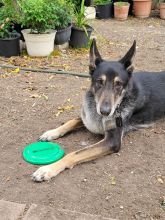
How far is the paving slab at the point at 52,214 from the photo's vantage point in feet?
10.0

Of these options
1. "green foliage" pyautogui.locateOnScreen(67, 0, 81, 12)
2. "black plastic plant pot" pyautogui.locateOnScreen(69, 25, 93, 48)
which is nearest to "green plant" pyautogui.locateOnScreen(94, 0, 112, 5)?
"green foliage" pyautogui.locateOnScreen(67, 0, 81, 12)

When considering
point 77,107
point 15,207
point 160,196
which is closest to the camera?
point 15,207

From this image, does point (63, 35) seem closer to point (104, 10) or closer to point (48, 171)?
point (104, 10)

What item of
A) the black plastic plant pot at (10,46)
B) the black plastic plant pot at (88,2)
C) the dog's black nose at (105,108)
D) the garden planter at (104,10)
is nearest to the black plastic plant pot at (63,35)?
the black plastic plant pot at (10,46)

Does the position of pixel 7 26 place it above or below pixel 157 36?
above

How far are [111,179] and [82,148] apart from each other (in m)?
0.66

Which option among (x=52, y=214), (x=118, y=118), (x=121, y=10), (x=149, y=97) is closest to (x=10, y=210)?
(x=52, y=214)

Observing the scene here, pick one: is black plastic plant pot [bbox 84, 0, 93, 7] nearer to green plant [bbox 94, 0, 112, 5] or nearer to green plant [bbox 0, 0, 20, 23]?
green plant [bbox 94, 0, 112, 5]

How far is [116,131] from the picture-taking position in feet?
14.1

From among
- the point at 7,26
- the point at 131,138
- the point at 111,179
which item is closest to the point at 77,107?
the point at 131,138

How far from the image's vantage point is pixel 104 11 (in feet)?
35.9

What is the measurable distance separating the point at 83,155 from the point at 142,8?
8141 mm

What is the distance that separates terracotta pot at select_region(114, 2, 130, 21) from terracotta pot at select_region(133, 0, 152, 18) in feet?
1.27

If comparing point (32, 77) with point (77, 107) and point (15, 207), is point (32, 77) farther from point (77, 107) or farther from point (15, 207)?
point (15, 207)
